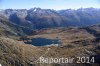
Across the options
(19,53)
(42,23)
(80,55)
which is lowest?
(42,23)

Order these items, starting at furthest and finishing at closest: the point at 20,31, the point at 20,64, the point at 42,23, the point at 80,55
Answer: the point at 42,23, the point at 20,31, the point at 80,55, the point at 20,64

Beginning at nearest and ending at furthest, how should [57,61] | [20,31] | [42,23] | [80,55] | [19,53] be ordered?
1. [19,53]
2. [57,61]
3. [80,55]
4. [20,31]
5. [42,23]

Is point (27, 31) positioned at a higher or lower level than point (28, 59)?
lower

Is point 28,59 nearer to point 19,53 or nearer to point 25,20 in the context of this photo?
point 19,53

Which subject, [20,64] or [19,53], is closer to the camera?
[20,64]

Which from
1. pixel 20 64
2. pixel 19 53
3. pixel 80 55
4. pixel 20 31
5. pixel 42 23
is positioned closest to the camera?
pixel 20 64

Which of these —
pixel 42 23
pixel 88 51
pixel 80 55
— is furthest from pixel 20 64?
pixel 42 23

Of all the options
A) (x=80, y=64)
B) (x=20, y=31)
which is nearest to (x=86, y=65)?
(x=80, y=64)

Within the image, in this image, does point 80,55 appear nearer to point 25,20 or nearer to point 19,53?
point 19,53

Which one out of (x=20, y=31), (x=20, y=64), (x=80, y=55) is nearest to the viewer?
(x=20, y=64)
